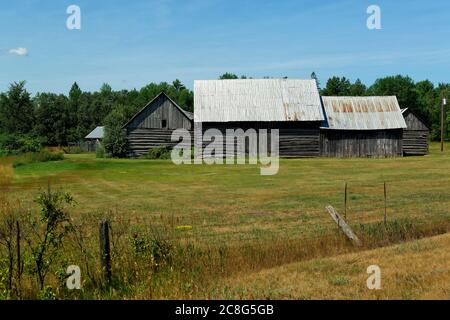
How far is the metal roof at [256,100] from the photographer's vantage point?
4616cm

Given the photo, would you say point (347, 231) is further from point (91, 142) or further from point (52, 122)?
point (52, 122)

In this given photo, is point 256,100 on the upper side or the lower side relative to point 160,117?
upper

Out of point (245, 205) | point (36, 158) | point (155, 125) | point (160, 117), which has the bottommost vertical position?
point (245, 205)

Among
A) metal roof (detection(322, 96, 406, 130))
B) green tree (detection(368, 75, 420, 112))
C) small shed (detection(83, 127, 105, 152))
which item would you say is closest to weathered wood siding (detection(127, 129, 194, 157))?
metal roof (detection(322, 96, 406, 130))

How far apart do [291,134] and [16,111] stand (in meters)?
55.2

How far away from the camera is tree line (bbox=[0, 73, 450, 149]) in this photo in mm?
83188

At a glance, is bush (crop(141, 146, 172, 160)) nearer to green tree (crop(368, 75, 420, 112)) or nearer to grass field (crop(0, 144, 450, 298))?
grass field (crop(0, 144, 450, 298))

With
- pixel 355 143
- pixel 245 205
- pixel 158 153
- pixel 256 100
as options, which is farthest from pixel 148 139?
pixel 245 205

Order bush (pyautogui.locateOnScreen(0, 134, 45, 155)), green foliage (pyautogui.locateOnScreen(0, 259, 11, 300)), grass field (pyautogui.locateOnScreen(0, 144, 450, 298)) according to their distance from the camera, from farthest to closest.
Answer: bush (pyautogui.locateOnScreen(0, 134, 45, 155)) < grass field (pyautogui.locateOnScreen(0, 144, 450, 298)) < green foliage (pyautogui.locateOnScreen(0, 259, 11, 300))

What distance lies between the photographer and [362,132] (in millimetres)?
48000

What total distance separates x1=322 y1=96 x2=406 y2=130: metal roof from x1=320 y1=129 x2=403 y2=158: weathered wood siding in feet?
1.89

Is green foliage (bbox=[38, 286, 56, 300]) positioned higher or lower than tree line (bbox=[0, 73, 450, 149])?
lower

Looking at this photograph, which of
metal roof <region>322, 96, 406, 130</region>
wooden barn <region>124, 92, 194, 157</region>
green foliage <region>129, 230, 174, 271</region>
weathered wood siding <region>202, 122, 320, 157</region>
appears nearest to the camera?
green foliage <region>129, 230, 174, 271</region>

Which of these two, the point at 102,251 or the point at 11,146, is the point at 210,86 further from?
the point at 102,251
